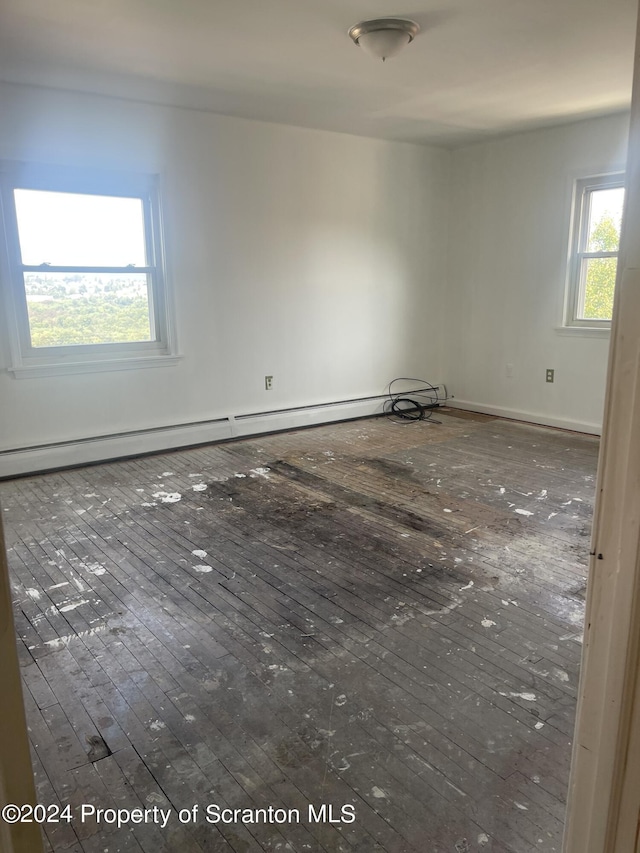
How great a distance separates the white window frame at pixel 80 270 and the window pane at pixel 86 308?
0.15 feet

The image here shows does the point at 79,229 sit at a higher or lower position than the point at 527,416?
higher

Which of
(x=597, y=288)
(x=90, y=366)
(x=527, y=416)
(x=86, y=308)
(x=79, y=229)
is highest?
(x=79, y=229)

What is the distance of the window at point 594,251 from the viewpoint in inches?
195

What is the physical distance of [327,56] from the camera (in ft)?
10.9

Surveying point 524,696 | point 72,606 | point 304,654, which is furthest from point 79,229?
point 524,696

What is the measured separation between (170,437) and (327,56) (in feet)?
9.28

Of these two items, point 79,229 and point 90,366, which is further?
point 90,366

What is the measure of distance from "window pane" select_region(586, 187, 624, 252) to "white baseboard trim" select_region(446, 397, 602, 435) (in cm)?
146

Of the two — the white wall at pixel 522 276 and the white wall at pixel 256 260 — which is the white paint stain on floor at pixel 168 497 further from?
the white wall at pixel 522 276

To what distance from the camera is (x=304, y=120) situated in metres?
4.79

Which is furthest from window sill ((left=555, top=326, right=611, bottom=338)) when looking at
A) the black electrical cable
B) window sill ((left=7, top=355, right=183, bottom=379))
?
window sill ((left=7, top=355, right=183, bottom=379))

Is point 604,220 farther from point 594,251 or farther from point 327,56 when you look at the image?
point 327,56

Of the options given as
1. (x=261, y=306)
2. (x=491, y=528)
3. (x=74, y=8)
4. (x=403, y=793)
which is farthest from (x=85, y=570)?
(x=261, y=306)

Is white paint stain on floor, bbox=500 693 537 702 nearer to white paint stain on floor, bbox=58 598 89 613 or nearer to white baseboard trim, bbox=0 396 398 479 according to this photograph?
white paint stain on floor, bbox=58 598 89 613
